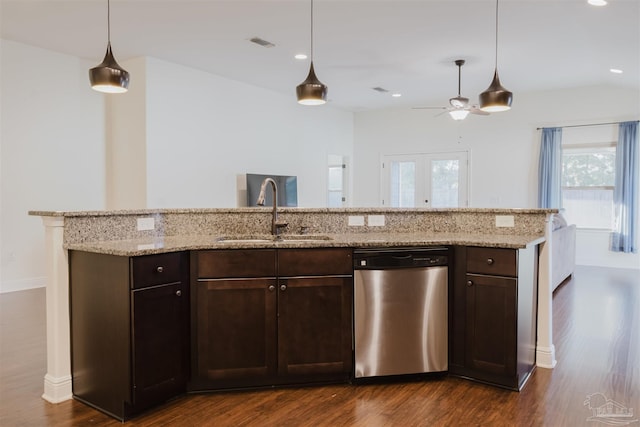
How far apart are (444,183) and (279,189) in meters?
3.45

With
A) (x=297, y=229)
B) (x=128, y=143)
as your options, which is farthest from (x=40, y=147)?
(x=297, y=229)

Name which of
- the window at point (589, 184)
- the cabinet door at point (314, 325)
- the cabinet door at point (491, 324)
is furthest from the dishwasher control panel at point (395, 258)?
the window at point (589, 184)

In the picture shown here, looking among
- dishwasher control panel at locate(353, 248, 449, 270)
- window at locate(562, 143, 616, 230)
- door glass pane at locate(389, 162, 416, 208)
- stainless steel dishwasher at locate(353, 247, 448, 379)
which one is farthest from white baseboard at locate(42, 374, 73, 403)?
window at locate(562, 143, 616, 230)

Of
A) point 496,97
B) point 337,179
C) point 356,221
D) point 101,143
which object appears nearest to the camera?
point 356,221

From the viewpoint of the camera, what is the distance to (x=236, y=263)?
8.71ft

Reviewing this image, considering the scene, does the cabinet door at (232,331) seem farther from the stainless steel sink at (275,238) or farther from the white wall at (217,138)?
the white wall at (217,138)

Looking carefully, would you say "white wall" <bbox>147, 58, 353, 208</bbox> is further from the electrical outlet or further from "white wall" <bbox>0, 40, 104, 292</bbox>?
the electrical outlet

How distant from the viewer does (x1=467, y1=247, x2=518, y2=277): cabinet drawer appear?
270 cm

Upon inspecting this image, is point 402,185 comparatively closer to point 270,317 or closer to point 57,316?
point 270,317

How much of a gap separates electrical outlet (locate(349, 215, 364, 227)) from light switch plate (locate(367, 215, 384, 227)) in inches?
2.1

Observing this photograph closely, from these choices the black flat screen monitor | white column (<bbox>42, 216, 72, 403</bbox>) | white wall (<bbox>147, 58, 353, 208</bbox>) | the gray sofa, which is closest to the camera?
white column (<bbox>42, 216, 72, 403</bbox>)

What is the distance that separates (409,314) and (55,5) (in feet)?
13.5

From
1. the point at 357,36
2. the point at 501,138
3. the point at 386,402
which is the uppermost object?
the point at 357,36

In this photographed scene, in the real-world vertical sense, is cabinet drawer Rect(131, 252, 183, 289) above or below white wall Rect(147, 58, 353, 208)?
below
